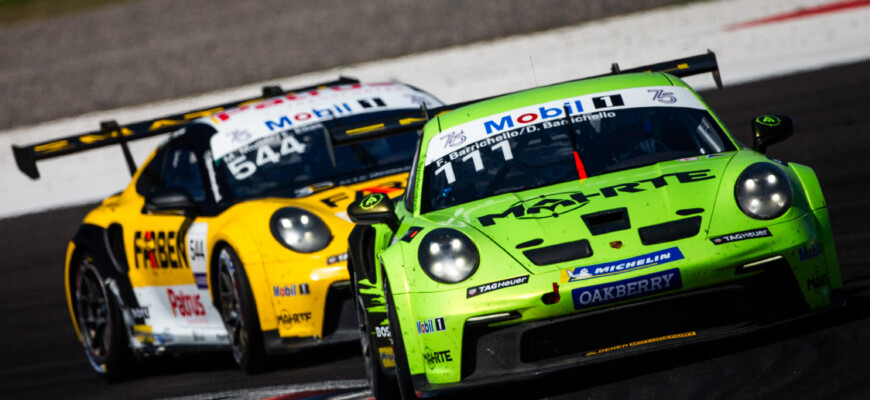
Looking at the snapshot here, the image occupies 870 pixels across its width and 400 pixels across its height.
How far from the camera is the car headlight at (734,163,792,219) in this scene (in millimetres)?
4836

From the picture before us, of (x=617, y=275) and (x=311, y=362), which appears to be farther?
(x=311, y=362)

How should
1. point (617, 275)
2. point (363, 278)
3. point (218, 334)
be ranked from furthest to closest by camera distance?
point (218, 334) → point (363, 278) → point (617, 275)

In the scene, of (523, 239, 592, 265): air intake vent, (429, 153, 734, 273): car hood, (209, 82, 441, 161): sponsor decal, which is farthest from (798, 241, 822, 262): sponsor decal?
(209, 82, 441, 161): sponsor decal

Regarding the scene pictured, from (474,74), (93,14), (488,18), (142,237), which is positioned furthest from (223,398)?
(93,14)

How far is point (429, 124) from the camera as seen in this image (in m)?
6.29

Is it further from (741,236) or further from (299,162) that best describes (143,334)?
(741,236)

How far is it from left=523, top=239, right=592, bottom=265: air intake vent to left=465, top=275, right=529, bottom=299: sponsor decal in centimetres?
10

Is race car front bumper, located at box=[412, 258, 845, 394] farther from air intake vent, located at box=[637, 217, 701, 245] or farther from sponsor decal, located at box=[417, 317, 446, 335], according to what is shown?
air intake vent, located at box=[637, 217, 701, 245]

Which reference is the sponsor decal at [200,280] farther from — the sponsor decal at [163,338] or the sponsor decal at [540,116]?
the sponsor decal at [540,116]

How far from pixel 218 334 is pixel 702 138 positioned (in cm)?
301

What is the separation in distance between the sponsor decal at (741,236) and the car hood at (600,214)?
0.08 metres

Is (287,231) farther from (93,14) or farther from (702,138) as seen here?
(93,14)

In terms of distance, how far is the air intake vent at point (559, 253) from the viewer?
473 centimetres

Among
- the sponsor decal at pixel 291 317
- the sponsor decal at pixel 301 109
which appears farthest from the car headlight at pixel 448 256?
the sponsor decal at pixel 301 109
